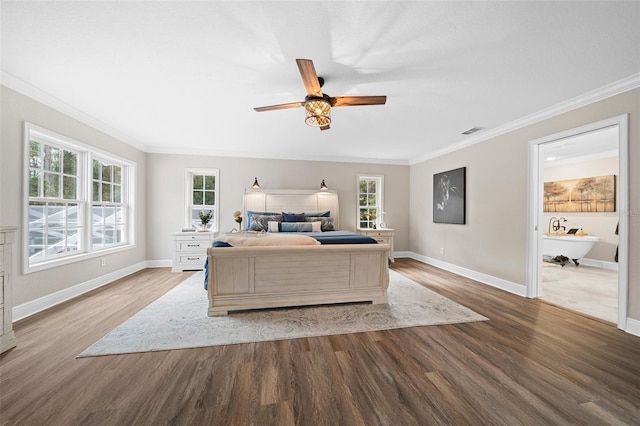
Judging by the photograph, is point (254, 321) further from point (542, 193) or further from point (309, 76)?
point (542, 193)

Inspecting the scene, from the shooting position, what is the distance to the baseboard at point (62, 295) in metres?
2.56

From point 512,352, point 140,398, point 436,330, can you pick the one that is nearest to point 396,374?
point 436,330

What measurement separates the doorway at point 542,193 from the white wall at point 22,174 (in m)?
6.01

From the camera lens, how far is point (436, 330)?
2.41 metres

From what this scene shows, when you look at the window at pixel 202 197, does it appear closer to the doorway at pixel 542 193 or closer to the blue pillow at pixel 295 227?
the blue pillow at pixel 295 227

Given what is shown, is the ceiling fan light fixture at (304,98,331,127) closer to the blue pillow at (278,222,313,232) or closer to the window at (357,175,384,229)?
the blue pillow at (278,222,313,232)

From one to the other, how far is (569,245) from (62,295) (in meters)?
8.72

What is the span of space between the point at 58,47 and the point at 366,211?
5.38 meters

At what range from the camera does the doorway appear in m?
2.42

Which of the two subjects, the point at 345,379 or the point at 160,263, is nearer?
the point at 345,379

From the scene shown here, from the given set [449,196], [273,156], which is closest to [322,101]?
[273,156]

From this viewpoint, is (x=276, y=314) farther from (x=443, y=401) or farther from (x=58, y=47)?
(x=58, y=47)

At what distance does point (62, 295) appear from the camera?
9.96ft

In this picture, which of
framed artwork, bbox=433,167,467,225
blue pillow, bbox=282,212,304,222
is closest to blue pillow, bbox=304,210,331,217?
blue pillow, bbox=282,212,304,222
